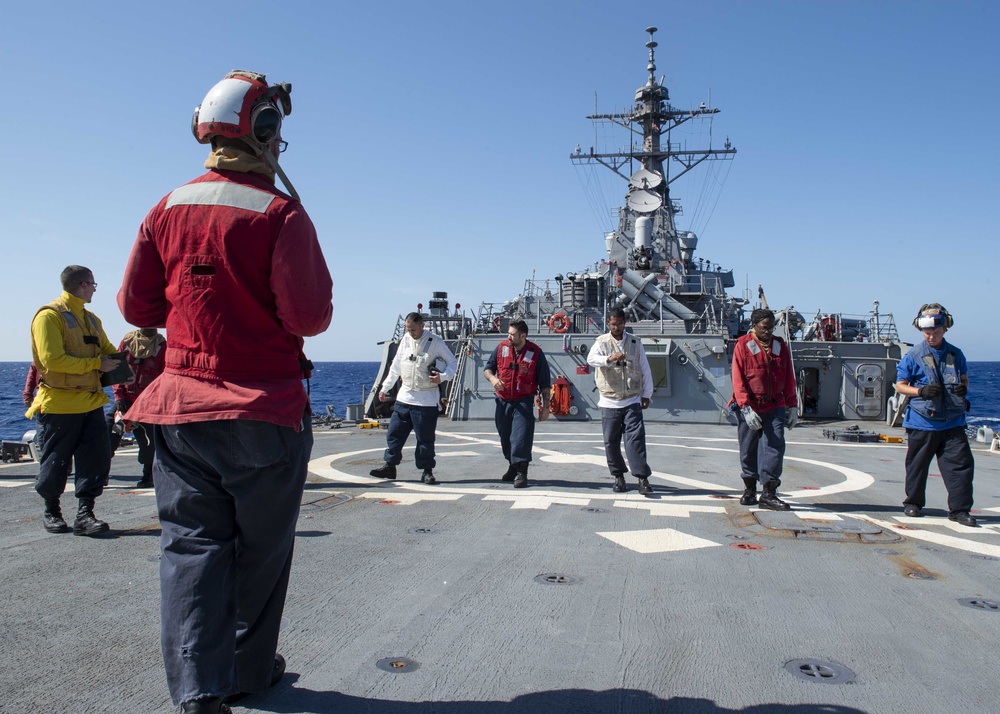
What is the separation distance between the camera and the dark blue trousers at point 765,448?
5746 mm

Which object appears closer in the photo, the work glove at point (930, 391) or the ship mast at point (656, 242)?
the work glove at point (930, 391)

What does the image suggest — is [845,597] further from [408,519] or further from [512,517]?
[408,519]

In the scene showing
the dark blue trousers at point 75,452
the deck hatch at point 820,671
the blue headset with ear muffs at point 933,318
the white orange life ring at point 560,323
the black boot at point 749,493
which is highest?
the white orange life ring at point 560,323

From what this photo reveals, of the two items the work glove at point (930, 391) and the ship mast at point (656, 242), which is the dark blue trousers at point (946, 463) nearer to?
the work glove at point (930, 391)

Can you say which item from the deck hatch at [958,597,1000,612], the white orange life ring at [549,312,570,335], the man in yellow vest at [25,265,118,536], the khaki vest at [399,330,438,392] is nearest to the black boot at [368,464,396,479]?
the khaki vest at [399,330,438,392]

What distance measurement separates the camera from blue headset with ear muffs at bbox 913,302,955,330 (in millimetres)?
5523

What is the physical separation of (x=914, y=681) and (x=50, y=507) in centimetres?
469

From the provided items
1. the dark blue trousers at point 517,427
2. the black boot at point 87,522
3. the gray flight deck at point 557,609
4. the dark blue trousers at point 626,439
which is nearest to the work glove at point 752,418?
the gray flight deck at point 557,609

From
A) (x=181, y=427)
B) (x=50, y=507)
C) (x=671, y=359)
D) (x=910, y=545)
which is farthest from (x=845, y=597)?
(x=671, y=359)

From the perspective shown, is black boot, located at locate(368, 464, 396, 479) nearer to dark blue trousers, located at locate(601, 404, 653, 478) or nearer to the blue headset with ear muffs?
dark blue trousers, located at locate(601, 404, 653, 478)

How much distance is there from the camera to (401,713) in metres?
2.14

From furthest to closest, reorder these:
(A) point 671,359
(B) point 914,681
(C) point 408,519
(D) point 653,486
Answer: (A) point 671,359 → (D) point 653,486 → (C) point 408,519 → (B) point 914,681

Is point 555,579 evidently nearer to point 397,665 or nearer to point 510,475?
point 397,665

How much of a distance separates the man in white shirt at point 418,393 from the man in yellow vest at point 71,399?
112 inches
